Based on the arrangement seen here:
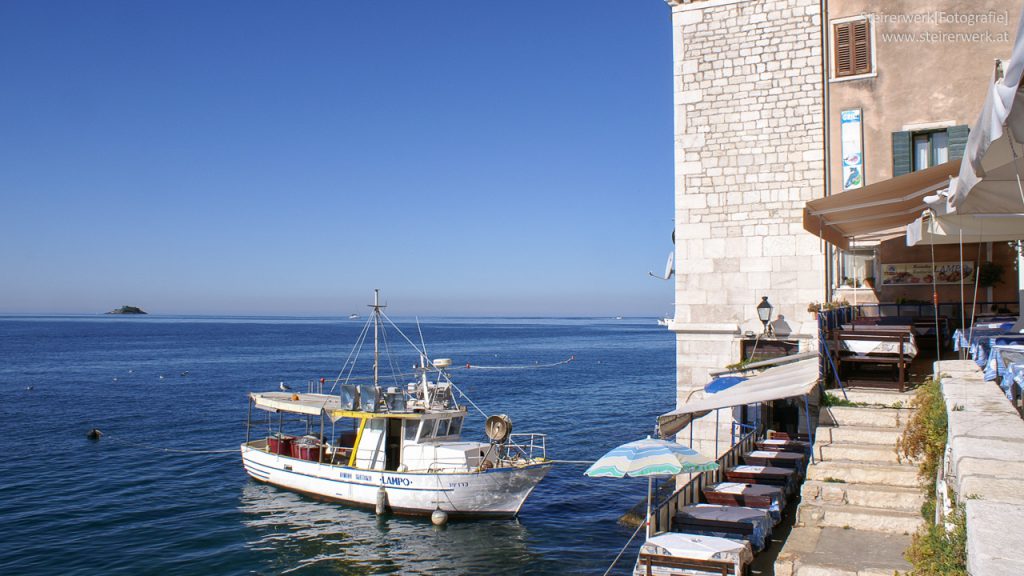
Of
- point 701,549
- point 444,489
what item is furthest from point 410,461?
point 701,549

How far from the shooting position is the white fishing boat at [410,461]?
2062 centimetres

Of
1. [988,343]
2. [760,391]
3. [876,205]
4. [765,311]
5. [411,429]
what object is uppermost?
[876,205]

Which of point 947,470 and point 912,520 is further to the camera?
point 912,520

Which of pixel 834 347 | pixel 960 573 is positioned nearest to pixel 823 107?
pixel 834 347

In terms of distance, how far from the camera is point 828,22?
16328 millimetres

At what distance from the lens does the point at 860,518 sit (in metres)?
8.96

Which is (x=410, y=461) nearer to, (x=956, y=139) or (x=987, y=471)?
(x=956, y=139)

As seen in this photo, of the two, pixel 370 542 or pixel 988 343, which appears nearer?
pixel 988 343

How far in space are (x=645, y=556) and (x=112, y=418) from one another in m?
36.3

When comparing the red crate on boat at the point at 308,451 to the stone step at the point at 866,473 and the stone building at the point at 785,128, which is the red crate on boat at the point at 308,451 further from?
the stone step at the point at 866,473

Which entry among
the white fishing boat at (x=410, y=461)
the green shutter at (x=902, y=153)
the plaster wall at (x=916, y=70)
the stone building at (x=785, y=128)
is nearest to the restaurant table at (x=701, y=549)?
the stone building at (x=785, y=128)

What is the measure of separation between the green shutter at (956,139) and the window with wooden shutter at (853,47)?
6.96 ft

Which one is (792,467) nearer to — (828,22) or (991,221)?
(991,221)

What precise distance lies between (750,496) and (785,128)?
25.3 feet
